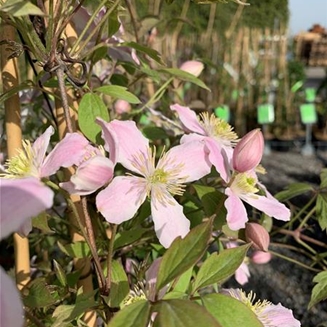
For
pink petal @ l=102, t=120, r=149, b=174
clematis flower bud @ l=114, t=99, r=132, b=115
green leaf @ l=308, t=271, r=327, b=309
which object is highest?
pink petal @ l=102, t=120, r=149, b=174

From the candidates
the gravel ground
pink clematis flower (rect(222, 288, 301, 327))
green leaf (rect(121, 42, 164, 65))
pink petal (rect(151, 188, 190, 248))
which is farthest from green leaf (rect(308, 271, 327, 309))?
the gravel ground

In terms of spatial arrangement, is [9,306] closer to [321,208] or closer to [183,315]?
[183,315]

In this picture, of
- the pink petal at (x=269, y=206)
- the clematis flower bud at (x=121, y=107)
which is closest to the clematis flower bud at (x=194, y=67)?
the clematis flower bud at (x=121, y=107)

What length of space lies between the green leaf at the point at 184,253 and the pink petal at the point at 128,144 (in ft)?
0.45

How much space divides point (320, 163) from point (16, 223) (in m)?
4.91

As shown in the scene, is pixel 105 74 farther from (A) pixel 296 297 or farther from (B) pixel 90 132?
(A) pixel 296 297

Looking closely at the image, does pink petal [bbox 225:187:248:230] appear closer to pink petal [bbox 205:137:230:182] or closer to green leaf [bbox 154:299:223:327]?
Answer: pink petal [bbox 205:137:230:182]

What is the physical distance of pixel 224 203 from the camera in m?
0.47

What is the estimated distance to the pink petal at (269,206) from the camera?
48 cm

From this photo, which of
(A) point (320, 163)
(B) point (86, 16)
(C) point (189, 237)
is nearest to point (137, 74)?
(B) point (86, 16)

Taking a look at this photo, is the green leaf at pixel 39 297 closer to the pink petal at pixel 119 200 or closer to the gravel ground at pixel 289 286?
the pink petal at pixel 119 200

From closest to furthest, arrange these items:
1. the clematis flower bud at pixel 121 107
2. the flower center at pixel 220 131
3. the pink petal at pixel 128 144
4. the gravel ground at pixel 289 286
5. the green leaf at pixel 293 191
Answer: the pink petal at pixel 128 144 → the flower center at pixel 220 131 → the green leaf at pixel 293 191 → the clematis flower bud at pixel 121 107 → the gravel ground at pixel 289 286

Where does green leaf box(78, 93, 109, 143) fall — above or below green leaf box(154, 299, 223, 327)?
above

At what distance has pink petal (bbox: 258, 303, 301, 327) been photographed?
0.48 m
